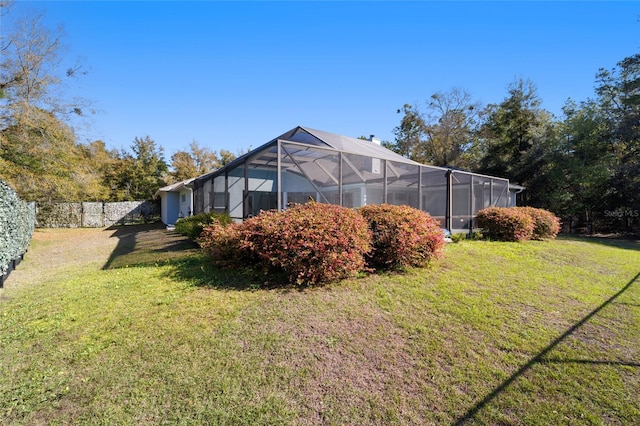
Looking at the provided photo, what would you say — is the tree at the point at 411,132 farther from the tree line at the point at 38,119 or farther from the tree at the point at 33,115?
the tree at the point at 33,115

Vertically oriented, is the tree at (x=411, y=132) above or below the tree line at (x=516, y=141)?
above

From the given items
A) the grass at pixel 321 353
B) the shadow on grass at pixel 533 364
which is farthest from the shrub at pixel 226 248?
the shadow on grass at pixel 533 364

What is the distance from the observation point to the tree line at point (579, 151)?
15.2 metres

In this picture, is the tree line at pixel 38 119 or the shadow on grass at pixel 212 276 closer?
Result: the shadow on grass at pixel 212 276

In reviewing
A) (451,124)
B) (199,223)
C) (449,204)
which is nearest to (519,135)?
(451,124)

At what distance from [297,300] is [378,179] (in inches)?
208

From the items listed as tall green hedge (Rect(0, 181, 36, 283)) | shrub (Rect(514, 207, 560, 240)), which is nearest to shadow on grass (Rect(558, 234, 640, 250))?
shrub (Rect(514, 207, 560, 240))

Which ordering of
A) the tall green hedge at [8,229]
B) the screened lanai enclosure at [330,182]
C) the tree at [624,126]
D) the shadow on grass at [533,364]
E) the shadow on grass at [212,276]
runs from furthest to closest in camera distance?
the tree at [624,126] < the screened lanai enclosure at [330,182] < the tall green hedge at [8,229] < the shadow on grass at [212,276] < the shadow on grass at [533,364]

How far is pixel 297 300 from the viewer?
4.05 metres

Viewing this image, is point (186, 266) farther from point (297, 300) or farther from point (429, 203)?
point (429, 203)

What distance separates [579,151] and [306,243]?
19.7 metres

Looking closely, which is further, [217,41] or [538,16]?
[217,41]

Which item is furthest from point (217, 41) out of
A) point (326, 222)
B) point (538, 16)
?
point (538, 16)

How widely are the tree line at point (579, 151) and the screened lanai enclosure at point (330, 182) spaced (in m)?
8.81
